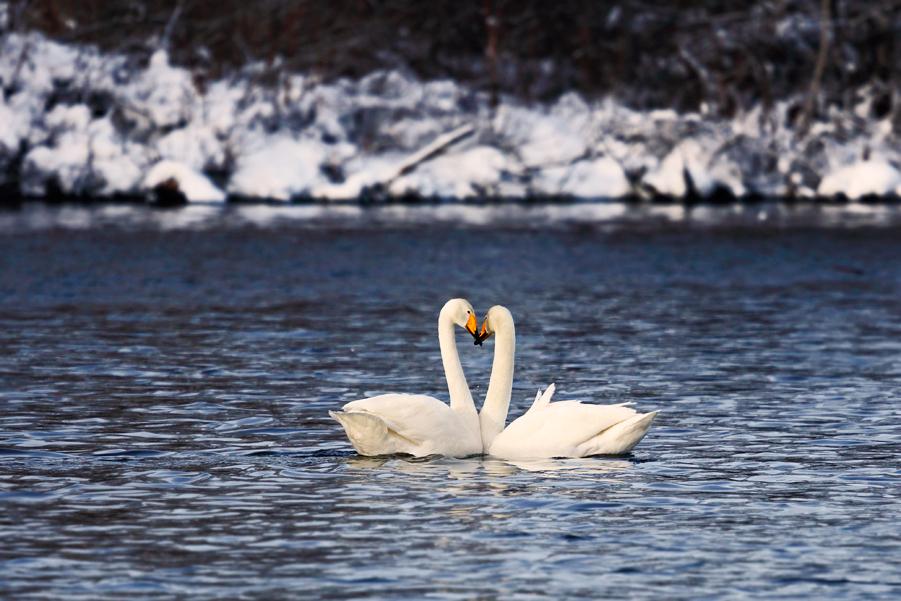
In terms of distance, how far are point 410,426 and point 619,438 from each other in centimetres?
128

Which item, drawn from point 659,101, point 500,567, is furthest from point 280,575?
point 659,101

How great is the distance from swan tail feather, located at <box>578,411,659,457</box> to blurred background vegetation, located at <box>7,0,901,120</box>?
1442 inches

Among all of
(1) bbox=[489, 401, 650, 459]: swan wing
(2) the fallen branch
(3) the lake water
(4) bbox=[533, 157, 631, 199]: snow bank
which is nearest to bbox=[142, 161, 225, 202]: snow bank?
(2) the fallen branch

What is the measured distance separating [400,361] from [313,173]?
29354mm

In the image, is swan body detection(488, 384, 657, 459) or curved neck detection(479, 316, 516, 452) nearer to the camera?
swan body detection(488, 384, 657, 459)

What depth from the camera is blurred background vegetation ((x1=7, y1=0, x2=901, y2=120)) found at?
49.1m

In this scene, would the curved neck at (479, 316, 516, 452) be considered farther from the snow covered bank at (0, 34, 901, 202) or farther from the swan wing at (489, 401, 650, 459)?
the snow covered bank at (0, 34, 901, 202)

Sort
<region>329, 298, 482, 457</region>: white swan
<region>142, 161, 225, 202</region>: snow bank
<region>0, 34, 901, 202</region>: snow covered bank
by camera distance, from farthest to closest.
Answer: <region>0, 34, 901, 202</region>: snow covered bank
<region>142, 161, 225, 202</region>: snow bank
<region>329, 298, 482, 457</region>: white swan

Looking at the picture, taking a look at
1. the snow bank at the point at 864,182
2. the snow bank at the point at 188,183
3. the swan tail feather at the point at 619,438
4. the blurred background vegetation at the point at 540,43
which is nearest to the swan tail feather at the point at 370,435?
the swan tail feather at the point at 619,438

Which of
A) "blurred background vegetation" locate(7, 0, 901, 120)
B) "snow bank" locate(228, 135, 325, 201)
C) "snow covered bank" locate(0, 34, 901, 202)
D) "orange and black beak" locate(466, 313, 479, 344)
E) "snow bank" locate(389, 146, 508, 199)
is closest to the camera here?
"orange and black beak" locate(466, 313, 479, 344)

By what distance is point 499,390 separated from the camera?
12.4 metres

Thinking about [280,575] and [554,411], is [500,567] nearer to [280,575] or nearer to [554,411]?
[280,575]

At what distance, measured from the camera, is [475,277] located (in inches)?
1040

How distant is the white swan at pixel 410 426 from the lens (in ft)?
37.7
